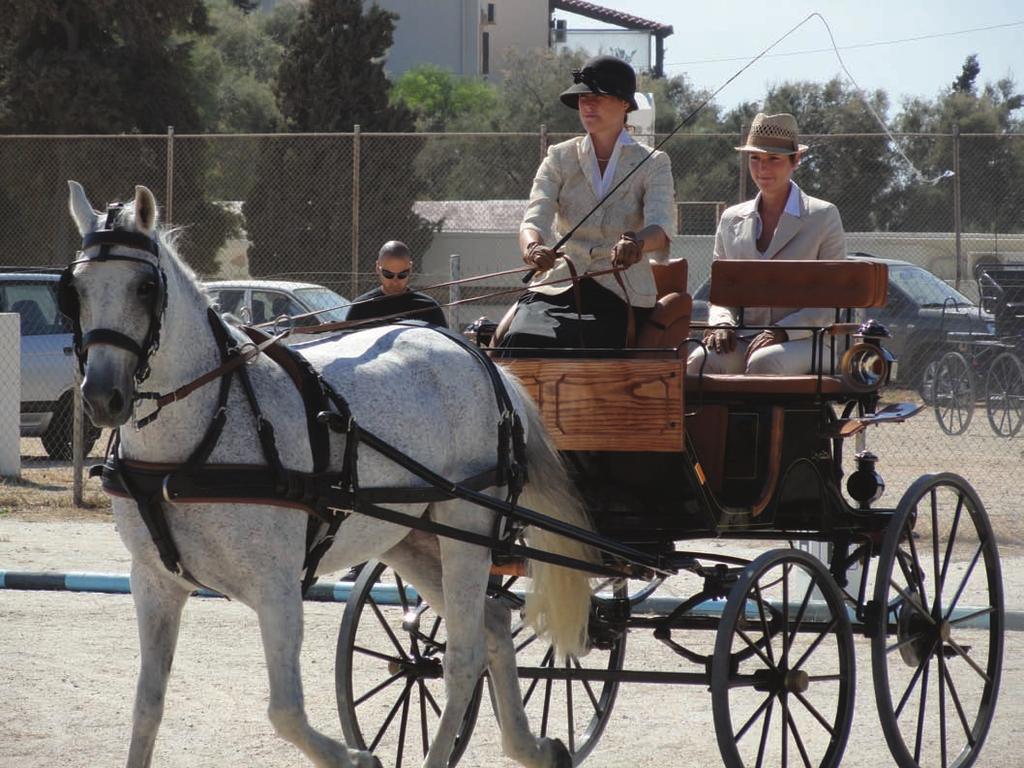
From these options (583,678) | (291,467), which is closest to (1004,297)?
(583,678)

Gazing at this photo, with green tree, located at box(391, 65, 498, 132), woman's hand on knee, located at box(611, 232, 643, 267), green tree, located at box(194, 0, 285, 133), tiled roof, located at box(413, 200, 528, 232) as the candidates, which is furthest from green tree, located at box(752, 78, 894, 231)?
green tree, located at box(391, 65, 498, 132)

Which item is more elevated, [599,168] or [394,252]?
[599,168]

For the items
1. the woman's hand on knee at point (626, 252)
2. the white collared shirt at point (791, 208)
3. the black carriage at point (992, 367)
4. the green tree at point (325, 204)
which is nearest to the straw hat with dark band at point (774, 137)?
the white collared shirt at point (791, 208)

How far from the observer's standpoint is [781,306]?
18.0 feet

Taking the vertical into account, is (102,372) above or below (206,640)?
above

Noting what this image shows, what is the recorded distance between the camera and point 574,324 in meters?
5.41

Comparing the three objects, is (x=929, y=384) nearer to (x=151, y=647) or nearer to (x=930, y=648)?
(x=930, y=648)

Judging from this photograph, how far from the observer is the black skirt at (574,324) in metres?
5.39

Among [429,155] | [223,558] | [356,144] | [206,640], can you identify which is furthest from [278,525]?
[429,155]

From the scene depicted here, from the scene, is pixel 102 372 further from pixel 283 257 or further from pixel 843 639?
pixel 283 257

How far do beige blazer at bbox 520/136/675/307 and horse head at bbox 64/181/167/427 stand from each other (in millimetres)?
1817

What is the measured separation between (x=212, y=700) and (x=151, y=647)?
2051mm

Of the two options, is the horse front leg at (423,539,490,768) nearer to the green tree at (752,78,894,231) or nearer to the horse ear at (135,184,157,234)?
the horse ear at (135,184,157,234)

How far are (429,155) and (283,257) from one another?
3.70 meters
